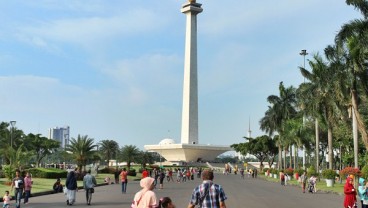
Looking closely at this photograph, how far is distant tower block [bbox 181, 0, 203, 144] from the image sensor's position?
105188 mm

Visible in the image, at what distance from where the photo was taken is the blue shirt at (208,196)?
7777 mm

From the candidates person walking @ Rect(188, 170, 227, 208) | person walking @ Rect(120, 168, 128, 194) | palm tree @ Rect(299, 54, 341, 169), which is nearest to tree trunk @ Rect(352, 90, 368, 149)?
palm tree @ Rect(299, 54, 341, 169)

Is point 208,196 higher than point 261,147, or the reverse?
point 261,147

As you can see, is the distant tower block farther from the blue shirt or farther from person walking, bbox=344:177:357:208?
the blue shirt

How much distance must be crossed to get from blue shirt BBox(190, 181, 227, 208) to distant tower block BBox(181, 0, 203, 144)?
97.5 metres

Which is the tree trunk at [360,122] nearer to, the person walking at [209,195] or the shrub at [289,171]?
the shrub at [289,171]

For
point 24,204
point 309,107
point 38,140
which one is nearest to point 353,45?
point 309,107

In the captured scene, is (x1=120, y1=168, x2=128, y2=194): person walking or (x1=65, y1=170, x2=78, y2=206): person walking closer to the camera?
(x1=65, y1=170, x2=78, y2=206): person walking

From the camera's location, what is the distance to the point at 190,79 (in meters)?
106

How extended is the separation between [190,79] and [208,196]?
98.5 metres

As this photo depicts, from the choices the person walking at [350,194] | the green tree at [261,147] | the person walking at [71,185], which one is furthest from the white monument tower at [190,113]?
the person walking at [350,194]

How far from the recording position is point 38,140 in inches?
3696

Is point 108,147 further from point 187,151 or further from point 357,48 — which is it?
point 357,48

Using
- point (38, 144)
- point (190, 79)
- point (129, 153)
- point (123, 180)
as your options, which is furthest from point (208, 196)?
point (190, 79)
